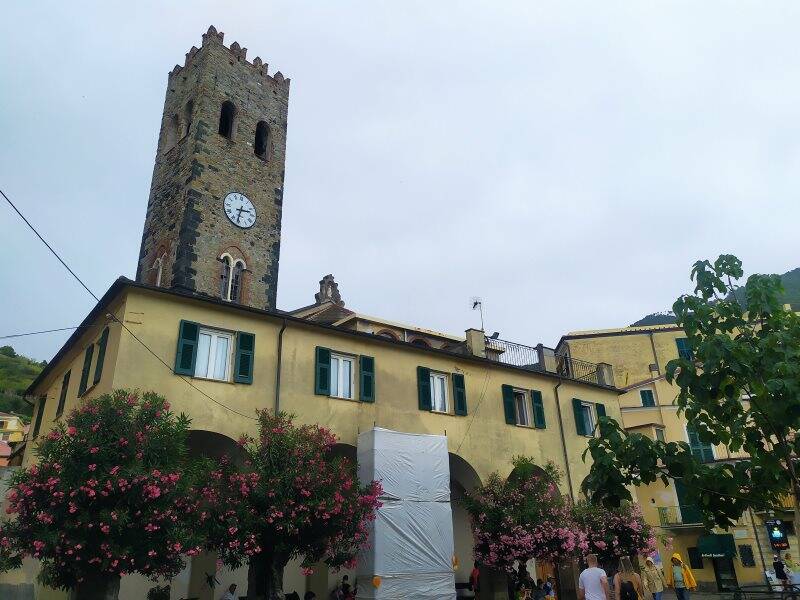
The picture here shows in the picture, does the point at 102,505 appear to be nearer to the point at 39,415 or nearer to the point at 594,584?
the point at 594,584

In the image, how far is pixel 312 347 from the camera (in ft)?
53.0

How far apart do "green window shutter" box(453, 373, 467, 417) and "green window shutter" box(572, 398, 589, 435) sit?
16.1 ft

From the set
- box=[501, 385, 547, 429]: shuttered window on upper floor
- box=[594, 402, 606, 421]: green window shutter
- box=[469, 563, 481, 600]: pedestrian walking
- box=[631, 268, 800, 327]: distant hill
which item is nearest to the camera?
box=[469, 563, 481, 600]: pedestrian walking

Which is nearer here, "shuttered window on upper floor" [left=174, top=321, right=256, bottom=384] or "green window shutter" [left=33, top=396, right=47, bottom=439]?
"shuttered window on upper floor" [left=174, top=321, right=256, bottom=384]

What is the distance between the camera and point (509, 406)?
19.6 meters

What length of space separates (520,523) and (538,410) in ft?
15.7

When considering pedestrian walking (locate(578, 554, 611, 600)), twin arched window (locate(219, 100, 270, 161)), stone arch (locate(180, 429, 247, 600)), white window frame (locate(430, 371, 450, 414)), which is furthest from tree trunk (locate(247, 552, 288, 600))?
twin arched window (locate(219, 100, 270, 161))

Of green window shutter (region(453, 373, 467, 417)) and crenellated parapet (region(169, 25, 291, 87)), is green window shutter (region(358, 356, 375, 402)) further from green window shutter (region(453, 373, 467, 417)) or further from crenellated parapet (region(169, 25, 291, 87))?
crenellated parapet (region(169, 25, 291, 87))

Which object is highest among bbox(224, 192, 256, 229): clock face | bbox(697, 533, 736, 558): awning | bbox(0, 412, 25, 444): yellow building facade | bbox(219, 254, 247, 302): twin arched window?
bbox(0, 412, 25, 444): yellow building facade

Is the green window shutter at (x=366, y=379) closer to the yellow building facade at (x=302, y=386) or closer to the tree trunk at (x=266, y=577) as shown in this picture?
the yellow building facade at (x=302, y=386)

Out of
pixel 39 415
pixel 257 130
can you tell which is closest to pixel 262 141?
pixel 257 130

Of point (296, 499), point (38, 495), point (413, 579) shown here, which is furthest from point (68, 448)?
point (413, 579)

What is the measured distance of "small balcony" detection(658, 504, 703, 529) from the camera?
90.9 feet

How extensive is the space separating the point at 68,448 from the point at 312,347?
6539mm
